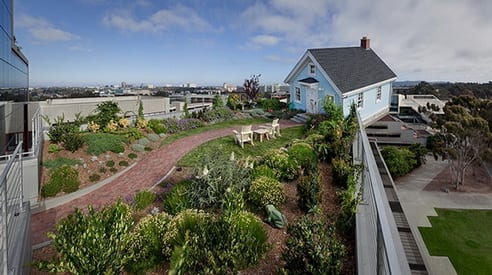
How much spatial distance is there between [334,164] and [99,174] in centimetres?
800

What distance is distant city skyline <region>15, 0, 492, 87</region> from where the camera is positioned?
16.5m

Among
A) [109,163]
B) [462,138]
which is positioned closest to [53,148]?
[109,163]

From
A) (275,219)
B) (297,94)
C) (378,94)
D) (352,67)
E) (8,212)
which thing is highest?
(352,67)

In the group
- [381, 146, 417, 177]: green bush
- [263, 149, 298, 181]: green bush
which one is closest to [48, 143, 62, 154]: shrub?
[263, 149, 298, 181]: green bush

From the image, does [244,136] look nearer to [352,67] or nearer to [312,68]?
[312,68]

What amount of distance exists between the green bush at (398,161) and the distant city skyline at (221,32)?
897 centimetres

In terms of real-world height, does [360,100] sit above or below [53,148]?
above

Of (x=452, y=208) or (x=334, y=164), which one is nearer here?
(x=334, y=164)

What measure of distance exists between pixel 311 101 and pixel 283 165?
513 inches

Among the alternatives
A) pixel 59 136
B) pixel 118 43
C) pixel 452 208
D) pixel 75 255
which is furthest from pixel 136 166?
pixel 452 208

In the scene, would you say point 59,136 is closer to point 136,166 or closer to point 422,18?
point 136,166

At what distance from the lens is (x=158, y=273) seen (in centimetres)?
452

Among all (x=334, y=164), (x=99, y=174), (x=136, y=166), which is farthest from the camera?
(x=136, y=166)

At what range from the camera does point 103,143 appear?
36.0ft
